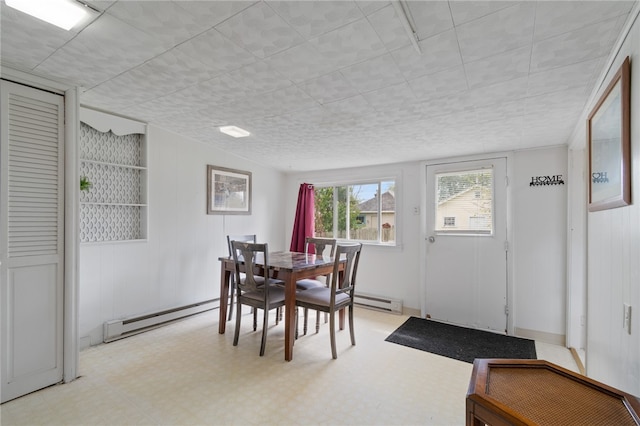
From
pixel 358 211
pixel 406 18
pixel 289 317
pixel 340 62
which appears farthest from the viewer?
pixel 358 211

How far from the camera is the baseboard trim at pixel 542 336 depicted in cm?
308

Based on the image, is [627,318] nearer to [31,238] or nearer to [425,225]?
[425,225]

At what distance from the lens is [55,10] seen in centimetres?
145

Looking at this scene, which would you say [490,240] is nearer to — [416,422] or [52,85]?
[416,422]

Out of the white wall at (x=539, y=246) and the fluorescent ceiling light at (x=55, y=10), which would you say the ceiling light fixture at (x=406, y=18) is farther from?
the white wall at (x=539, y=246)

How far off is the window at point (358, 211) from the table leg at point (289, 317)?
195 centimetres

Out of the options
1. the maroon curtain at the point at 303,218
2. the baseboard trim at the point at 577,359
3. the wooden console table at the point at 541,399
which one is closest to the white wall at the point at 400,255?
the maroon curtain at the point at 303,218

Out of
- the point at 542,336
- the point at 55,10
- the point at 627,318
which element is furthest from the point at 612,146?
the point at 55,10

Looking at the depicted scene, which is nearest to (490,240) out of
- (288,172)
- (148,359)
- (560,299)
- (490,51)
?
(560,299)

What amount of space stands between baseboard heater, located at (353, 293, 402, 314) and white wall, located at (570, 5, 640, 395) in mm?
2132

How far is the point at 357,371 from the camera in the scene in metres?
2.46

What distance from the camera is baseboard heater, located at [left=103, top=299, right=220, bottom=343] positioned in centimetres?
291

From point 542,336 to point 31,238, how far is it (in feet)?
14.8

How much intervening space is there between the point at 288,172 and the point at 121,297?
297 cm
